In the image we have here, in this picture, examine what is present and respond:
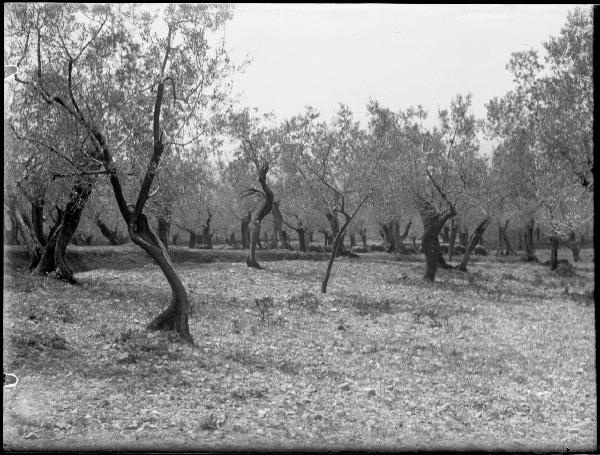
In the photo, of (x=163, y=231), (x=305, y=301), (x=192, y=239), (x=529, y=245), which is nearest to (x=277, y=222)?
(x=305, y=301)

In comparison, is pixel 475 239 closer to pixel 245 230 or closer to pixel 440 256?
pixel 440 256

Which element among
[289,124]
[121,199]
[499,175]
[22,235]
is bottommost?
[22,235]

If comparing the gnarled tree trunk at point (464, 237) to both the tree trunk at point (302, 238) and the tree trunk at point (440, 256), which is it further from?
the tree trunk at point (302, 238)

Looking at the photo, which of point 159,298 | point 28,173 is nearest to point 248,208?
point 159,298

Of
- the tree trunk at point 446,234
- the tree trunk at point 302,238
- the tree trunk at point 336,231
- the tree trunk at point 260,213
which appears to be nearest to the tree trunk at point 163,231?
the tree trunk at point 260,213

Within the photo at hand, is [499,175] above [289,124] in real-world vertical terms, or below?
below

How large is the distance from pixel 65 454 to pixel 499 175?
37.4ft

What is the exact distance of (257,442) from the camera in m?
7.37

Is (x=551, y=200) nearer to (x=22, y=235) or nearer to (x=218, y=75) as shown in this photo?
(x=218, y=75)

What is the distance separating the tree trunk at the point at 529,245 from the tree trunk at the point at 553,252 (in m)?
0.59

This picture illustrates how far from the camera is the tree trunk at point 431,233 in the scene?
1568 centimetres

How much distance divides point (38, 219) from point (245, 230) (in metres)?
4.66

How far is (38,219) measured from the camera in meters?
12.9

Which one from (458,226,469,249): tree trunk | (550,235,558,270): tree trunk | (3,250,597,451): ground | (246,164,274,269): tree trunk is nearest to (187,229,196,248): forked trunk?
(3,250,597,451): ground
